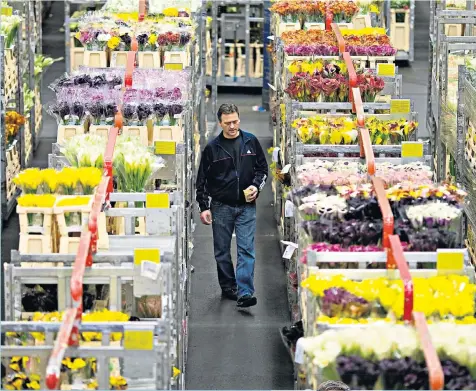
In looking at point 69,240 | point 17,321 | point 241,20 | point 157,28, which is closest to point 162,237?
point 69,240

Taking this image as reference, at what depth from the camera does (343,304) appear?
725 centimetres

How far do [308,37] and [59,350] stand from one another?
7.66 m

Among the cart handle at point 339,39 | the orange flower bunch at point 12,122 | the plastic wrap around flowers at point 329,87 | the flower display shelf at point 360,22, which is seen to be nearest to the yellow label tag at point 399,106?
the plastic wrap around flowers at point 329,87

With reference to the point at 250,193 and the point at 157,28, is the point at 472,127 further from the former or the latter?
the point at 157,28

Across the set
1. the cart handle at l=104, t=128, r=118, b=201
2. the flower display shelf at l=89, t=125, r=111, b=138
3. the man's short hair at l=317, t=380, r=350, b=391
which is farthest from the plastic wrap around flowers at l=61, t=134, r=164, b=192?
the man's short hair at l=317, t=380, r=350, b=391

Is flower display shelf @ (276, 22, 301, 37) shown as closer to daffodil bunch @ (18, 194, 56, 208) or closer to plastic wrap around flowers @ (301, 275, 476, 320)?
daffodil bunch @ (18, 194, 56, 208)

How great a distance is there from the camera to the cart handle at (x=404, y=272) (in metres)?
7.18

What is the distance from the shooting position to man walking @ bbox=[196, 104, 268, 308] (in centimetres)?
1158

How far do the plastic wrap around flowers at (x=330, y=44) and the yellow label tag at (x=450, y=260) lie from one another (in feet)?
18.4

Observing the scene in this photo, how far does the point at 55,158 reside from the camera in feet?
32.6

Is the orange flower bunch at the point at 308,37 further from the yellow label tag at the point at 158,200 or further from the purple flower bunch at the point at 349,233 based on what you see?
the purple flower bunch at the point at 349,233

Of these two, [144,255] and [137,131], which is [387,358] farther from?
[137,131]

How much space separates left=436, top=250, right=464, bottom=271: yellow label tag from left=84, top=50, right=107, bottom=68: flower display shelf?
6.25m

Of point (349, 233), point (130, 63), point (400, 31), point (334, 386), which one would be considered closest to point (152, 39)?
point (130, 63)
